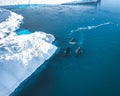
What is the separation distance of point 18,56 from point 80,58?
422 cm

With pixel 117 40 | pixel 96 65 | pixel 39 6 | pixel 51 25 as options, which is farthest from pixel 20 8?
pixel 96 65

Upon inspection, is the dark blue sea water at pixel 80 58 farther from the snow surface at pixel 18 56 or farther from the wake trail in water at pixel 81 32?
the snow surface at pixel 18 56

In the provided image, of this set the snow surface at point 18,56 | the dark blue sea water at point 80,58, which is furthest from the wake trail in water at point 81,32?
the snow surface at point 18,56

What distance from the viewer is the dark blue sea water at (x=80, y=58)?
10.1 m

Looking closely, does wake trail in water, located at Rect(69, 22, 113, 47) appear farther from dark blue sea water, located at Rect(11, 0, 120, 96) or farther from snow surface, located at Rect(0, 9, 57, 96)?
snow surface, located at Rect(0, 9, 57, 96)

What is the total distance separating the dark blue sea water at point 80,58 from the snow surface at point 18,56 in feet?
1.49

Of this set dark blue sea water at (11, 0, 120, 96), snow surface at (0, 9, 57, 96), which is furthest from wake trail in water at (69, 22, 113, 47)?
snow surface at (0, 9, 57, 96)

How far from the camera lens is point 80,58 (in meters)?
12.9

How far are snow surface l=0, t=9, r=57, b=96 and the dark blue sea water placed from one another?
454 millimetres

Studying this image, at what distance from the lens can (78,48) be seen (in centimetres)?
1344

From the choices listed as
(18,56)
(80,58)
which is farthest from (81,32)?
(18,56)

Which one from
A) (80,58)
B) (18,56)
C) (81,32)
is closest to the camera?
(18,56)

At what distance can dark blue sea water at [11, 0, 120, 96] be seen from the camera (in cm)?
1006

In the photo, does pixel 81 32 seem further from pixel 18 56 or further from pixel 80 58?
pixel 18 56
